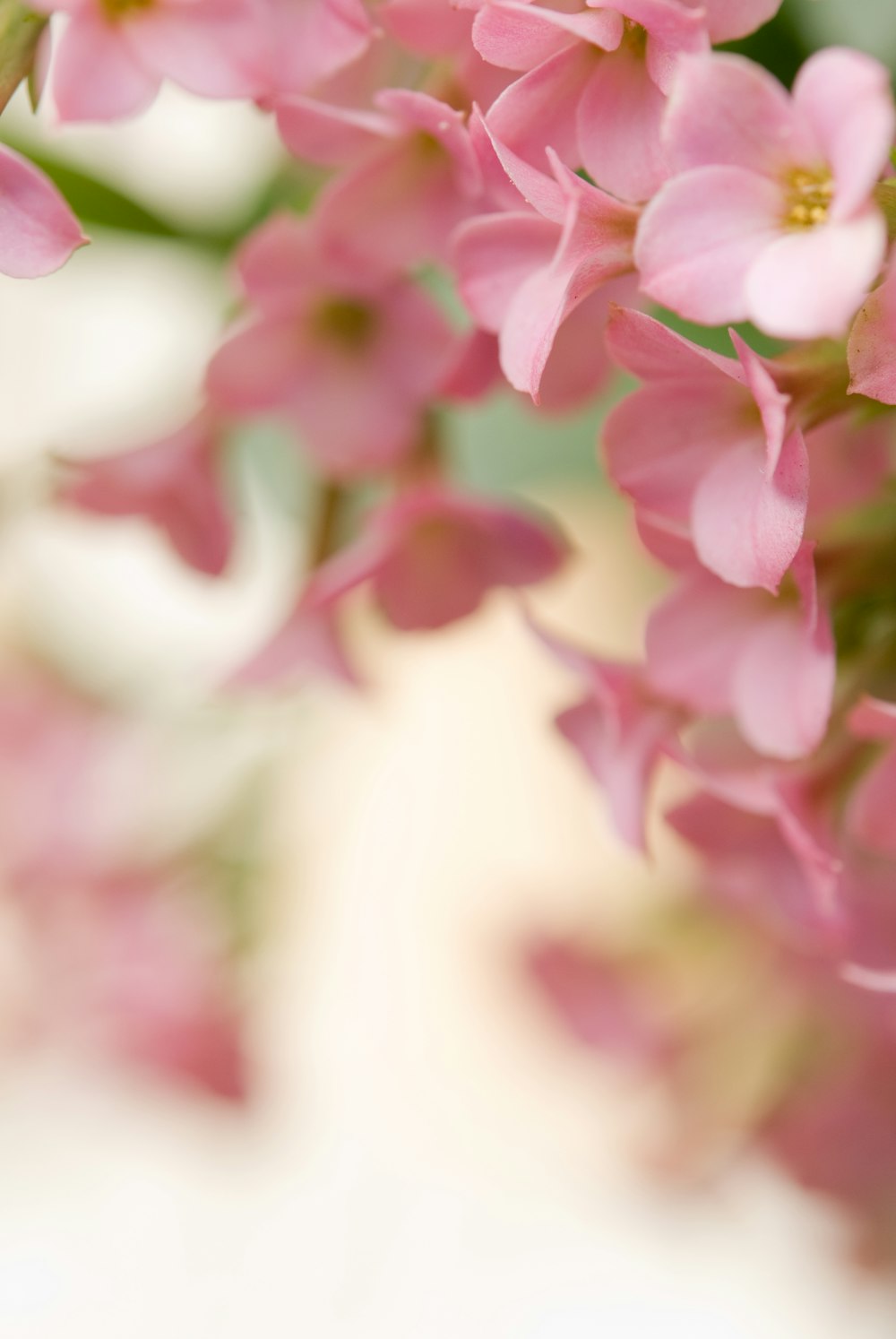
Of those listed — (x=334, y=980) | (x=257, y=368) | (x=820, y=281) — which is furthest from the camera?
(x=334, y=980)

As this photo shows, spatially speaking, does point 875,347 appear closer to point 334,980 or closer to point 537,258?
point 537,258

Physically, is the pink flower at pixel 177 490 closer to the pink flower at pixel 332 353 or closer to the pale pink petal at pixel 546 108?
the pink flower at pixel 332 353

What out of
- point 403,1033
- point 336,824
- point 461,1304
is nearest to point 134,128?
point 336,824

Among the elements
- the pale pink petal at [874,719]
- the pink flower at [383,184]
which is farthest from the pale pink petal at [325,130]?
the pale pink petal at [874,719]

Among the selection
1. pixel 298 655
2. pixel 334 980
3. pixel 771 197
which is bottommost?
pixel 334 980

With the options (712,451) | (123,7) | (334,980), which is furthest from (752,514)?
(334,980)

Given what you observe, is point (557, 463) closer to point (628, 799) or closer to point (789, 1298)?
point (628, 799)

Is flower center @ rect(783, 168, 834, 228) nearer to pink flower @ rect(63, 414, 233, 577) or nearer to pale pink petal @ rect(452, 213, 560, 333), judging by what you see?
pale pink petal @ rect(452, 213, 560, 333)
